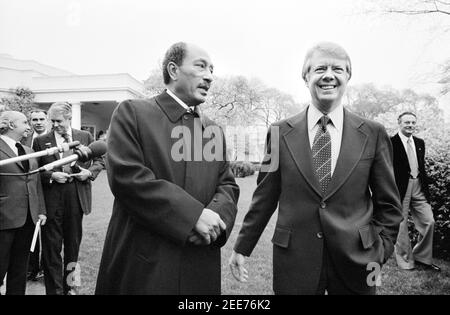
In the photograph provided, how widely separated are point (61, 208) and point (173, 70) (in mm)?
2600

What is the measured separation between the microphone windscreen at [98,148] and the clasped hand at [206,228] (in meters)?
0.80

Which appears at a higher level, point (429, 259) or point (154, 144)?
point (154, 144)

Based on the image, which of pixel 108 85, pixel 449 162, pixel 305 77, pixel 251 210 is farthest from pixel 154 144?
pixel 108 85

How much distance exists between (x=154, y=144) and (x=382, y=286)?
12.3ft

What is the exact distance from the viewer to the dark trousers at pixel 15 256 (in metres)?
3.47

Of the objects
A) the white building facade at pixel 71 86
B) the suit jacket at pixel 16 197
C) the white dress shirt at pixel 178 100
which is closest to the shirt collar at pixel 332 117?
the white dress shirt at pixel 178 100

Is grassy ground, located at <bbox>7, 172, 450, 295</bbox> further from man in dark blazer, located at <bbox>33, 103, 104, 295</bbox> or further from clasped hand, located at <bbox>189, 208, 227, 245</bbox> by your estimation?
clasped hand, located at <bbox>189, 208, 227, 245</bbox>

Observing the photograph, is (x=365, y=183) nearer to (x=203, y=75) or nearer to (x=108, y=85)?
(x=203, y=75)

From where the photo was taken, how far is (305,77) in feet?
7.85

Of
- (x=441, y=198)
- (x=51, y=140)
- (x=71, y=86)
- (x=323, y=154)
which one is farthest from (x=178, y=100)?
(x=71, y=86)

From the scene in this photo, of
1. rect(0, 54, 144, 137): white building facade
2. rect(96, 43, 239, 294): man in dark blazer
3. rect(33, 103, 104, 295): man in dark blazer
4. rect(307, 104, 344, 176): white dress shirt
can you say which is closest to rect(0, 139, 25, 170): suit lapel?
rect(33, 103, 104, 295): man in dark blazer

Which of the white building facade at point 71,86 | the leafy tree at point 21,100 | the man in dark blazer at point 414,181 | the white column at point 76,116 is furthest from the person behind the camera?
the white column at point 76,116

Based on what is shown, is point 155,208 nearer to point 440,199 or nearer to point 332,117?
point 332,117

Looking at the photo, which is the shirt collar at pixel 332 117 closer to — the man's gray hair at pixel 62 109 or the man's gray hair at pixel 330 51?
the man's gray hair at pixel 330 51
